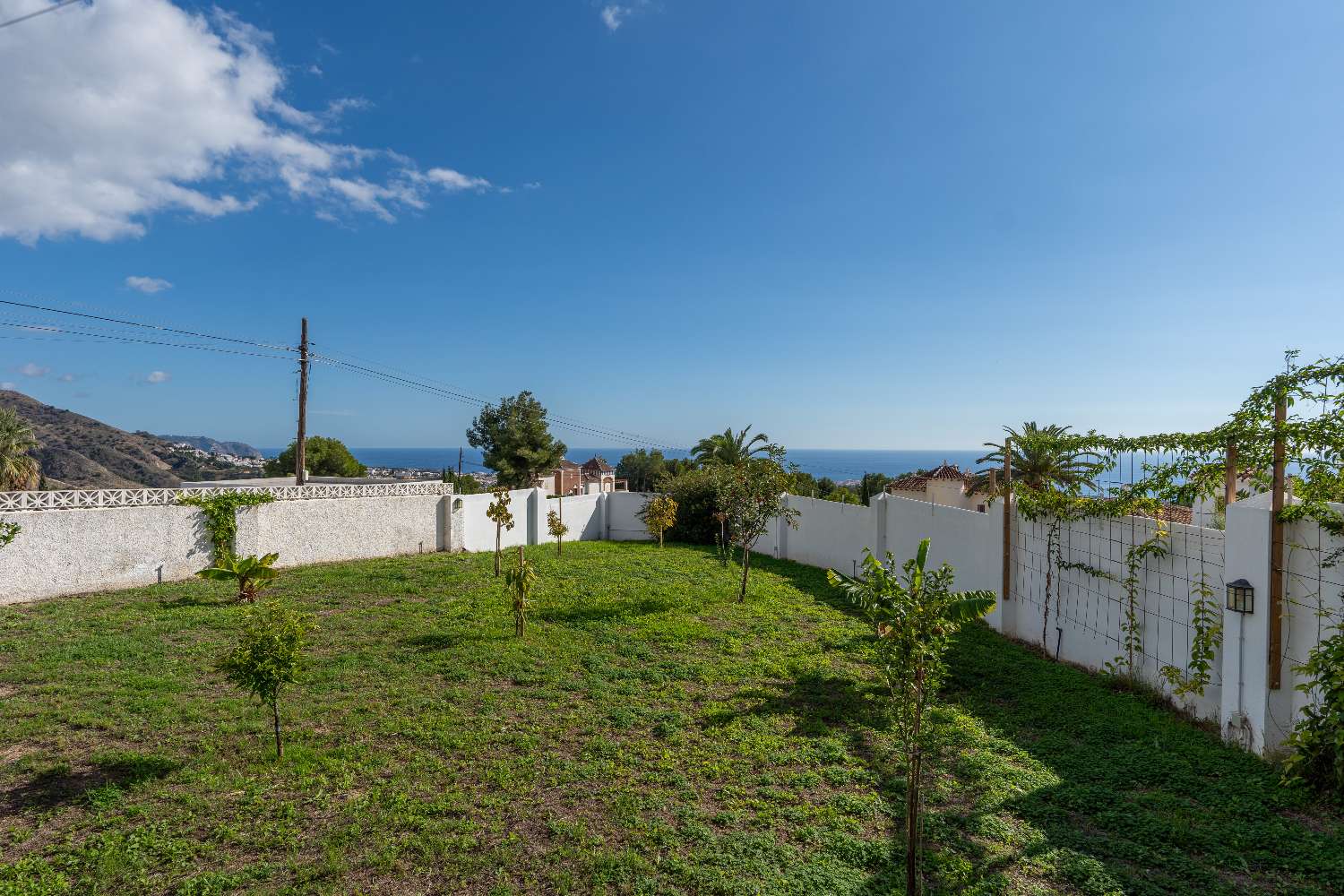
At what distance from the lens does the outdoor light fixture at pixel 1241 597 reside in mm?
5574

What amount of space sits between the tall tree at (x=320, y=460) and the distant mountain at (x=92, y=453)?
7985mm

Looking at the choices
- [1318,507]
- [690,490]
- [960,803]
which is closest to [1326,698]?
[1318,507]

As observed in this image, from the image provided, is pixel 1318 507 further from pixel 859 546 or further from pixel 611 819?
pixel 859 546

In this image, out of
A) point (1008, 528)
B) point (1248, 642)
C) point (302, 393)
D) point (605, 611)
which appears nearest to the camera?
point (1248, 642)

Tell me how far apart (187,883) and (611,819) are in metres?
2.75

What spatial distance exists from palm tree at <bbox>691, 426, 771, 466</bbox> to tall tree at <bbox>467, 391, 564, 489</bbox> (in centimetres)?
1584

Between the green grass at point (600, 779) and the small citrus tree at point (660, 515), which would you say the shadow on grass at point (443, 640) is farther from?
→ the small citrus tree at point (660, 515)

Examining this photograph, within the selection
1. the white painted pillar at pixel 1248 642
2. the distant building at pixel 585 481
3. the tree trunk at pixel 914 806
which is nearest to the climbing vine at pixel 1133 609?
the white painted pillar at pixel 1248 642

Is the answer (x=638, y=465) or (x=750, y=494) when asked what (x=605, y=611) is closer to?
(x=750, y=494)

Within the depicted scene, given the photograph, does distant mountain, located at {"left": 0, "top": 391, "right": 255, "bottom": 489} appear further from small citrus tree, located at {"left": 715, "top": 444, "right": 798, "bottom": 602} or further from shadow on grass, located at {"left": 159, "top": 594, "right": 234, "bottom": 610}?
small citrus tree, located at {"left": 715, "top": 444, "right": 798, "bottom": 602}

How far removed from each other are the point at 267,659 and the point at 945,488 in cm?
2684

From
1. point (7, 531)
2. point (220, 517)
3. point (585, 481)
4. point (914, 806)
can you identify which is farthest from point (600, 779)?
point (585, 481)

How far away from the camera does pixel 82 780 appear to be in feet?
17.6

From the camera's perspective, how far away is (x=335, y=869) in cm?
410
